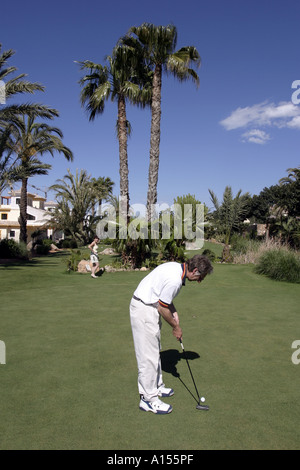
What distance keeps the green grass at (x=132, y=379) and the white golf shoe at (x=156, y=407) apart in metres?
0.08

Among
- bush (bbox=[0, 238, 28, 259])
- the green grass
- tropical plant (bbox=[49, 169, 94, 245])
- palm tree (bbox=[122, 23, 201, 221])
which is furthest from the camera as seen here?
tropical plant (bbox=[49, 169, 94, 245])

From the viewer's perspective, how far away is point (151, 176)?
2019 cm

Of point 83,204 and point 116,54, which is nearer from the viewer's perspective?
point 116,54

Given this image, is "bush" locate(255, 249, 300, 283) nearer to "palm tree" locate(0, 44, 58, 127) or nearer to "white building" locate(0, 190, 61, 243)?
"palm tree" locate(0, 44, 58, 127)

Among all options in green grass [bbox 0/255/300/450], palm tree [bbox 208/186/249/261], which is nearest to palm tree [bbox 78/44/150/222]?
palm tree [bbox 208/186/249/261]

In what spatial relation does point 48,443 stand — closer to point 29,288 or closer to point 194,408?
point 194,408

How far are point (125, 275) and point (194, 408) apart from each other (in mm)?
12316

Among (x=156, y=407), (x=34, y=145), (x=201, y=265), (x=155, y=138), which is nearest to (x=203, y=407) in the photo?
(x=156, y=407)

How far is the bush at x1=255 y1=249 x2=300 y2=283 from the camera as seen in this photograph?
14.8m

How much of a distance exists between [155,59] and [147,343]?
63.9 ft

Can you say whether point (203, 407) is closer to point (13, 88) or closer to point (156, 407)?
point (156, 407)

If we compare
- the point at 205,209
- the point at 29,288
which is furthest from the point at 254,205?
the point at 29,288

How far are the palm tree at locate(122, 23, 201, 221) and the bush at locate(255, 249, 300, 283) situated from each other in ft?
21.0

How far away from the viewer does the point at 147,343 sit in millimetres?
3955
